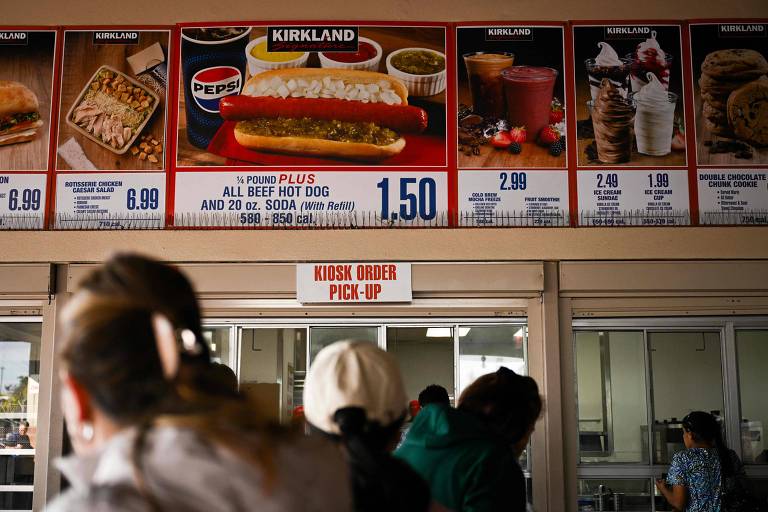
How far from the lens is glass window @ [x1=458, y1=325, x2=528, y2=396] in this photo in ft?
19.0

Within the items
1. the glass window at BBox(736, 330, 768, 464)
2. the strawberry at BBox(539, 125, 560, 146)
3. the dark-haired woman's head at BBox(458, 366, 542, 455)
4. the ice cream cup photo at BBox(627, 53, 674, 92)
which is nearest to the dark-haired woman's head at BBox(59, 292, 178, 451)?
the dark-haired woman's head at BBox(458, 366, 542, 455)

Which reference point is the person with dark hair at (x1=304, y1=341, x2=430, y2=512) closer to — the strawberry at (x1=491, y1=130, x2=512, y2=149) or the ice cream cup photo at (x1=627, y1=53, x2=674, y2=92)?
the strawberry at (x1=491, y1=130, x2=512, y2=149)

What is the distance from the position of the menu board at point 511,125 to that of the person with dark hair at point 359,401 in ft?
12.2

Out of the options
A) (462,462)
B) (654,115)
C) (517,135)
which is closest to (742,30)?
Answer: (654,115)

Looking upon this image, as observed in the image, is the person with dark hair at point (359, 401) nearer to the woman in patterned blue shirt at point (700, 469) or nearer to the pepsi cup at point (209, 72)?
the woman in patterned blue shirt at point (700, 469)

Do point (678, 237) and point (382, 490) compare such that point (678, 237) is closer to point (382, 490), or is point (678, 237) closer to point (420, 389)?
point (420, 389)

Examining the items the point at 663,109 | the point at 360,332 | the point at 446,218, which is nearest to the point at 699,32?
the point at 663,109

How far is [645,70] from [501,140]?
1.01 meters

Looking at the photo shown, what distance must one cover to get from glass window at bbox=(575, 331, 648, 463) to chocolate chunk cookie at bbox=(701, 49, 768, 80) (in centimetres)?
170

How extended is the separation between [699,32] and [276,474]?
535 centimetres

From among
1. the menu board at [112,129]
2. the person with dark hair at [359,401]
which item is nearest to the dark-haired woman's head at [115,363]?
the person with dark hair at [359,401]

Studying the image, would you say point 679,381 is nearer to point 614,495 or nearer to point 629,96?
point 614,495

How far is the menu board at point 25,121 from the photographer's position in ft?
18.4

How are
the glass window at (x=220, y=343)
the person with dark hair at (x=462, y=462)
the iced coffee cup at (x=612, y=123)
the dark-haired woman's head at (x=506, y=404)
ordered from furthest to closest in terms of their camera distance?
1. the glass window at (x=220, y=343)
2. the iced coffee cup at (x=612, y=123)
3. the dark-haired woman's head at (x=506, y=404)
4. the person with dark hair at (x=462, y=462)
